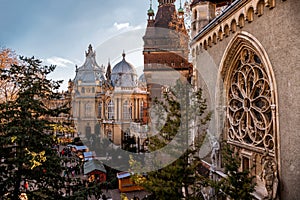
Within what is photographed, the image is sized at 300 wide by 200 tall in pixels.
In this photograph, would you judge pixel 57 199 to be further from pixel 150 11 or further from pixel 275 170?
pixel 150 11

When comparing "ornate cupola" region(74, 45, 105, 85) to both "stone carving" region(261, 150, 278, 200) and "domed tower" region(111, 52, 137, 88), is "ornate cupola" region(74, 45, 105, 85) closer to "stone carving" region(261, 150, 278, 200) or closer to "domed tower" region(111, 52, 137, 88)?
"domed tower" region(111, 52, 137, 88)

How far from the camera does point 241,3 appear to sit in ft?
23.8

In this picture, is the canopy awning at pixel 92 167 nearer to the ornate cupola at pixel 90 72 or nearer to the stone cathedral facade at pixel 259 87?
the stone cathedral facade at pixel 259 87

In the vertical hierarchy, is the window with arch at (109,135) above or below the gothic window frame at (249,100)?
below

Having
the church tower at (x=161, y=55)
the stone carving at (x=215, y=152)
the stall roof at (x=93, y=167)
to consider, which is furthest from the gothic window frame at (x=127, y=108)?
the stone carving at (x=215, y=152)

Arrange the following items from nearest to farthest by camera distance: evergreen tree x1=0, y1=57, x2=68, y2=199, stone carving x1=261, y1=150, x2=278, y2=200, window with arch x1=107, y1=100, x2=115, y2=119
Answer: stone carving x1=261, y1=150, x2=278, y2=200
evergreen tree x1=0, y1=57, x2=68, y2=199
window with arch x1=107, y1=100, x2=115, y2=119

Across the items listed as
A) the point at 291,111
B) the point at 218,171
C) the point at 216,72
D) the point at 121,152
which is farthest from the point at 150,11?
the point at 291,111

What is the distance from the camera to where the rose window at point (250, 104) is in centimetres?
686

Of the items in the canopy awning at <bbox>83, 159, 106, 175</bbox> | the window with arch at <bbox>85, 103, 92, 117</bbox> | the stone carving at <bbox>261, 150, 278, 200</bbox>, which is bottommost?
the canopy awning at <bbox>83, 159, 106, 175</bbox>

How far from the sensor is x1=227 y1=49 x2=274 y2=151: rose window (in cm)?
686

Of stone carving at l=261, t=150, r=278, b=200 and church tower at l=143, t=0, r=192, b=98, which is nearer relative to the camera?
stone carving at l=261, t=150, r=278, b=200

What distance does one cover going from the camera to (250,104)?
7.66m

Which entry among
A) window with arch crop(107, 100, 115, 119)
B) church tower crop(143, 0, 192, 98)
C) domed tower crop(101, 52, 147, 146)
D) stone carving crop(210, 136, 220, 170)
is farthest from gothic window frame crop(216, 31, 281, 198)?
window with arch crop(107, 100, 115, 119)

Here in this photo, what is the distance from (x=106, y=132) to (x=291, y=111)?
1433 inches
